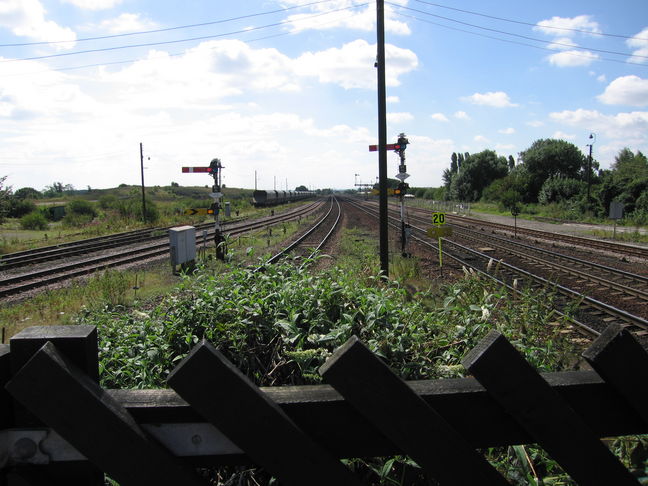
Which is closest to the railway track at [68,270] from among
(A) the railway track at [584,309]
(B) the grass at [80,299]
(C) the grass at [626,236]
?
(B) the grass at [80,299]

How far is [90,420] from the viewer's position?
1208 millimetres

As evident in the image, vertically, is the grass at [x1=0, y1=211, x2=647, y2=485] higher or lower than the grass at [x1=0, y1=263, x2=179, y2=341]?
higher

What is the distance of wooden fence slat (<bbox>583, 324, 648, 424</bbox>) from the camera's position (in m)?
1.31

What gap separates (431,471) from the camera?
1.27 metres

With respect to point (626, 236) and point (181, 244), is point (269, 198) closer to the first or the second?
point (626, 236)

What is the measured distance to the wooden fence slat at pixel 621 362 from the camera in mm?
1306

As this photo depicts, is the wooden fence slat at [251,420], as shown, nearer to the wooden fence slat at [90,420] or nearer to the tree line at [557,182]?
the wooden fence slat at [90,420]

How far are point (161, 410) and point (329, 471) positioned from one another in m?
0.49

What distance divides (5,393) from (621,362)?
5.70ft

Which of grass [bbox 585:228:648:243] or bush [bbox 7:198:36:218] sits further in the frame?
bush [bbox 7:198:36:218]

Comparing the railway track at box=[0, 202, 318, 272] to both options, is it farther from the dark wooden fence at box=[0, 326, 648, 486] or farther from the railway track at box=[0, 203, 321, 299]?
the dark wooden fence at box=[0, 326, 648, 486]

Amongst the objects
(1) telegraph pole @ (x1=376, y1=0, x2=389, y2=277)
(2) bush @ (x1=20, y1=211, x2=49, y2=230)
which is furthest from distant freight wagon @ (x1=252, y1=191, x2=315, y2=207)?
(1) telegraph pole @ (x1=376, y1=0, x2=389, y2=277)

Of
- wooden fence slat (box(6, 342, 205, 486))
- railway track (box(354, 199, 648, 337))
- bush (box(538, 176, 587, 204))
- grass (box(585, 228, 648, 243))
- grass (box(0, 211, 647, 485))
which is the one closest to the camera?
wooden fence slat (box(6, 342, 205, 486))

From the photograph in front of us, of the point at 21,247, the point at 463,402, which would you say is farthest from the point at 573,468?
the point at 21,247
